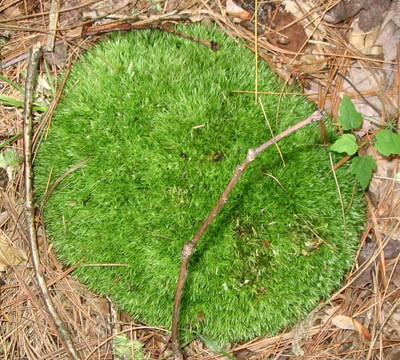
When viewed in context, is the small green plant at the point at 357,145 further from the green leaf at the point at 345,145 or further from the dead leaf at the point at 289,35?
the dead leaf at the point at 289,35

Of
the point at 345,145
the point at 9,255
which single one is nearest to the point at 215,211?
the point at 345,145

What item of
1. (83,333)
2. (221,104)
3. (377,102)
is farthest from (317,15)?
(83,333)

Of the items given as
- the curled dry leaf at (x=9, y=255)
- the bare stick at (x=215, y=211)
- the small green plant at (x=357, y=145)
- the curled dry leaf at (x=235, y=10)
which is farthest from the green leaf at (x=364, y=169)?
the curled dry leaf at (x=9, y=255)

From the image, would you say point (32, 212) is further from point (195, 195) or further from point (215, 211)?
point (215, 211)

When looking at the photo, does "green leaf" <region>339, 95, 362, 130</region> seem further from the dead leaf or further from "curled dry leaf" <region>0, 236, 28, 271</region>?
"curled dry leaf" <region>0, 236, 28, 271</region>

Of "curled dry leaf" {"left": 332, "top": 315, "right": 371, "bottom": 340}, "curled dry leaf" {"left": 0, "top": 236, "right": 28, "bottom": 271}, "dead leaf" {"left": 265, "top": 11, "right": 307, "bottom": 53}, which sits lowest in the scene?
"curled dry leaf" {"left": 332, "top": 315, "right": 371, "bottom": 340}

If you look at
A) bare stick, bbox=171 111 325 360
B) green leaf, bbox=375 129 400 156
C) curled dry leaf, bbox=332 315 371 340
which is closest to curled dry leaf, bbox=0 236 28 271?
bare stick, bbox=171 111 325 360

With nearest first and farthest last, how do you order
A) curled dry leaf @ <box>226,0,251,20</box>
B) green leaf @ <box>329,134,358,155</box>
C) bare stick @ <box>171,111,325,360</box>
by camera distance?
bare stick @ <box>171,111,325,360</box> → green leaf @ <box>329,134,358,155</box> → curled dry leaf @ <box>226,0,251,20</box>
